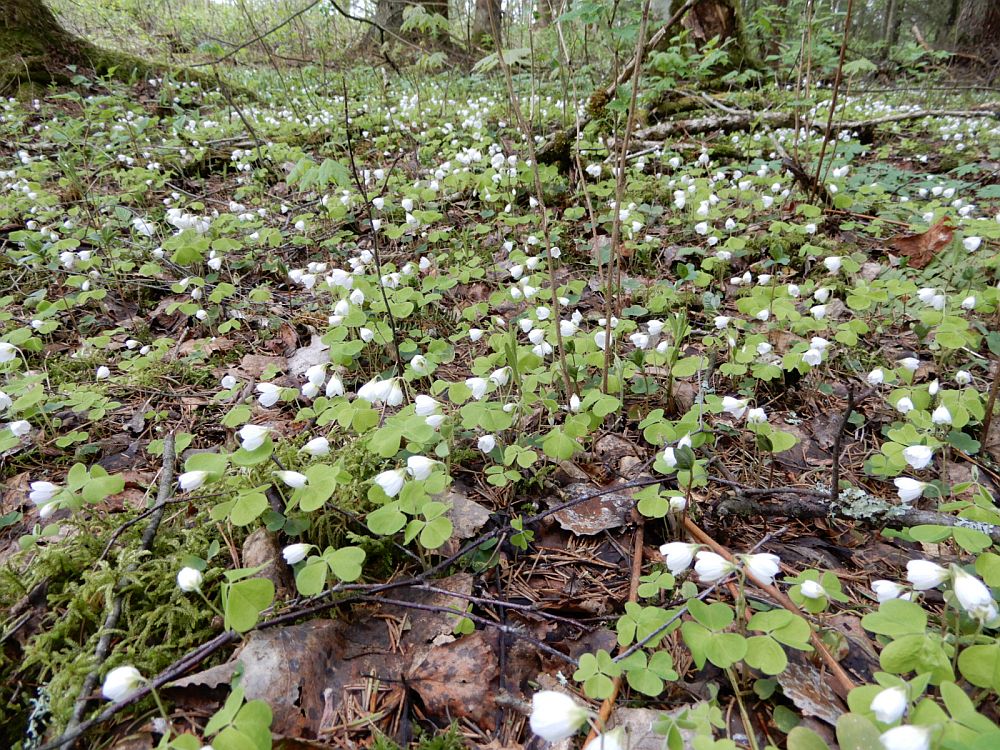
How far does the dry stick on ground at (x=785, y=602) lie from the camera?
141 centimetres

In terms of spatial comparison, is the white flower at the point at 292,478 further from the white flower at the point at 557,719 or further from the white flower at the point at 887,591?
the white flower at the point at 887,591

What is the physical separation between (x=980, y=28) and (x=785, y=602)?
2384cm

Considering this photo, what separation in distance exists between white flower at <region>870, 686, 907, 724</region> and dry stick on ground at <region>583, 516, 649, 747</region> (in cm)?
57

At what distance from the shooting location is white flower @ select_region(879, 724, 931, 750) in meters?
1.01

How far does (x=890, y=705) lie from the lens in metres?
1.09

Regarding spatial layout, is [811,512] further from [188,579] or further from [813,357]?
[188,579]

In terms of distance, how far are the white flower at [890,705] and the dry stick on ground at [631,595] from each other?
0.57m

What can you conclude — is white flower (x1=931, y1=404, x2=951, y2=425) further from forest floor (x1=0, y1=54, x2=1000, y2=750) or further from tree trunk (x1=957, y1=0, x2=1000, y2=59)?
tree trunk (x1=957, y1=0, x2=1000, y2=59)

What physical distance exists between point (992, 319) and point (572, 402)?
2952mm

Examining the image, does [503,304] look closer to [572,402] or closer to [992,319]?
[572,402]

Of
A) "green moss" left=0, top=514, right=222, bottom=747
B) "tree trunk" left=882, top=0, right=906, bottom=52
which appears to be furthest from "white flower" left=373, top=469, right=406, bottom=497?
"tree trunk" left=882, top=0, right=906, bottom=52

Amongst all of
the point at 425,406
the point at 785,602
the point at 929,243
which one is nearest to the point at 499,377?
the point at 425,406

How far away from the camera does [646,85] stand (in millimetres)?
7016

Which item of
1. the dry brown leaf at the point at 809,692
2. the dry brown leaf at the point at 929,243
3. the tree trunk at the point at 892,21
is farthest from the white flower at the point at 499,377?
the tree trunk at the point at 892,21
